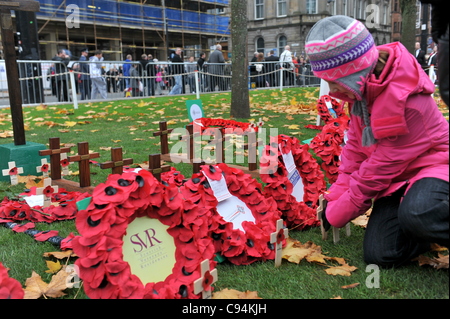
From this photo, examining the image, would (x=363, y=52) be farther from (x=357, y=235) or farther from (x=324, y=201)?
(x=357, y=235)

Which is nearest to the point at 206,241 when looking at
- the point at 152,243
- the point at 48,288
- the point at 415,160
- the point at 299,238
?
the point at 152,243

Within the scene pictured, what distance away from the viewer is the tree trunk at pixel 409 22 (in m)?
10.2

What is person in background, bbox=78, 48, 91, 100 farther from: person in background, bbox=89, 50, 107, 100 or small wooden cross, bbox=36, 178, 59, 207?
small wooden cross, bbox=36, 178, 59, 207

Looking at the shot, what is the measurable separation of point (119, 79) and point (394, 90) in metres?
15.0

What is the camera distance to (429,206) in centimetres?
193

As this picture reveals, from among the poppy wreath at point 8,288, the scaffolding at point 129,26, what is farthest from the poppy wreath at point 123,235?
the scaffolding at point 129,26

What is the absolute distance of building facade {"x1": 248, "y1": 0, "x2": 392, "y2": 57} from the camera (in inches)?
1618

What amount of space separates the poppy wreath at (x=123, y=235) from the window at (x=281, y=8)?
43.1m

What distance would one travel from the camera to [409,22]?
10.3 metres

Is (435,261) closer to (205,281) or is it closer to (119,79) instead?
(205,281)

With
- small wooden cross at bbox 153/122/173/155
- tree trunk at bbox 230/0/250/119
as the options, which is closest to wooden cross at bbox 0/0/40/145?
small wooden cross at bbox 153/122/173/155

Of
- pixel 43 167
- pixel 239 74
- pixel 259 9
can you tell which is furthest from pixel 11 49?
pixel 259 9

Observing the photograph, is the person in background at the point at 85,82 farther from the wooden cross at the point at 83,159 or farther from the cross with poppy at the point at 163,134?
the wooden cross at the point at 83,159

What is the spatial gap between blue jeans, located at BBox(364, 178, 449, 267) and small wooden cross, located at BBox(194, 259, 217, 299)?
881mm
